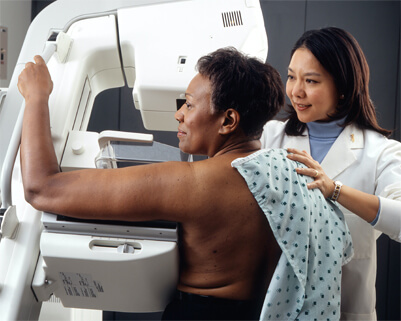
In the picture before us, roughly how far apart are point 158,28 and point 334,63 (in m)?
0.56

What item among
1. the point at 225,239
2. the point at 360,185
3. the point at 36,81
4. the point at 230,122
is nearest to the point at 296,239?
the point at 225,239

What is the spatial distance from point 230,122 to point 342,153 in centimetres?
56

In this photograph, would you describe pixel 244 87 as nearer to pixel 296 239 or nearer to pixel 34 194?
pixel 296 239

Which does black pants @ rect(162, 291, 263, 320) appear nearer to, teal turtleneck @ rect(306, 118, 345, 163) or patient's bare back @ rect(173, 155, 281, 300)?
patient's bare back @ rect(173, 155, 281, 300)

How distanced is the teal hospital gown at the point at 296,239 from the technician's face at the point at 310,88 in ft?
1.25

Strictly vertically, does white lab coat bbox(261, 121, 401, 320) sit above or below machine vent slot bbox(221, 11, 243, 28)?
below

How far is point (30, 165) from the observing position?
4.17ft

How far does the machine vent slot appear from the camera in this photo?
1.60 metres

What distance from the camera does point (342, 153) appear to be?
5.43ft

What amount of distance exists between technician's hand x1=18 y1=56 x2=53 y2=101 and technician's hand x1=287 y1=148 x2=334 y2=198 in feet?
2.30

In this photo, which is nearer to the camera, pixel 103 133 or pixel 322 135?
pixel 103 133

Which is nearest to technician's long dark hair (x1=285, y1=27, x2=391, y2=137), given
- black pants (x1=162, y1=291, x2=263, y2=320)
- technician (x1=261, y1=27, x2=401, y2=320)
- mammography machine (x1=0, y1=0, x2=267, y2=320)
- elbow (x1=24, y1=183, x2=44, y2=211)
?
technician (x1=261, y1=27, x2=401, y2=320)

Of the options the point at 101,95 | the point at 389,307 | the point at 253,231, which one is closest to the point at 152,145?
the point at 253,231

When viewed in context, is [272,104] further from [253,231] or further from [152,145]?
[152,145]
